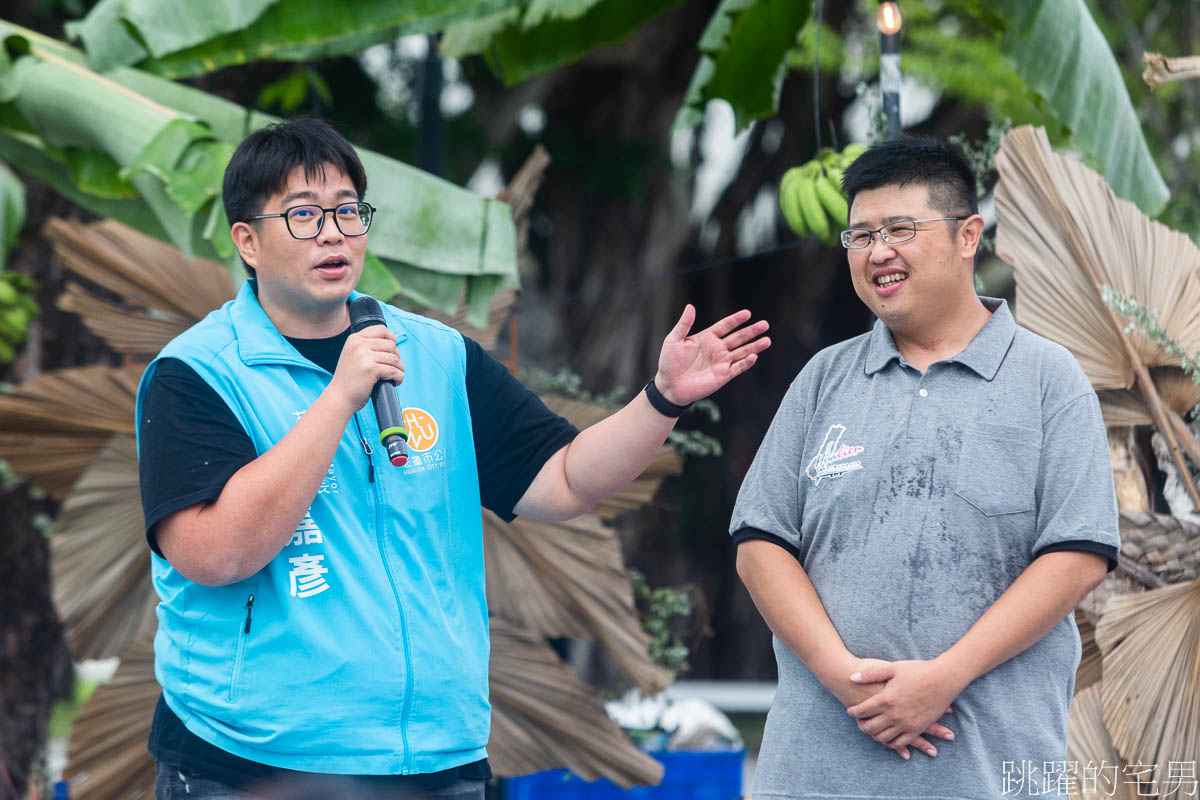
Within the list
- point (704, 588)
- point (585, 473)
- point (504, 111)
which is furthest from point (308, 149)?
point (704, 588)

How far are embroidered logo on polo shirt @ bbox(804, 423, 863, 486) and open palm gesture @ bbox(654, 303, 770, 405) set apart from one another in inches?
9.7

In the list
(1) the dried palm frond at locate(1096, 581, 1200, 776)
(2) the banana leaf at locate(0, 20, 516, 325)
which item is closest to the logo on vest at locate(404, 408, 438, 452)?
(2) the banana leaf at locate(0, 20, 516, 325)

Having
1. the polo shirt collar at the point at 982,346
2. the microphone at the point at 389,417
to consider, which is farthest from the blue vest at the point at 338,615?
the polo shirt collar at the point at 982,346

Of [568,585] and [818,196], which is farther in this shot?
[568,585]

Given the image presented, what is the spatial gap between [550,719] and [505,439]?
1.79m

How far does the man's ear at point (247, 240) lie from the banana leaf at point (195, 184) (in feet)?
3.94

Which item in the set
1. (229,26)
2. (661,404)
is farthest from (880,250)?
(229,26)

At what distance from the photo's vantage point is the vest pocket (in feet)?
6.03

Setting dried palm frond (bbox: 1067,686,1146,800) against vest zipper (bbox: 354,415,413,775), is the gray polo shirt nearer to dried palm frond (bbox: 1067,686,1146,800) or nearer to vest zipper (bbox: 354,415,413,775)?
vest zipper (bbox: 354,415,413,775)

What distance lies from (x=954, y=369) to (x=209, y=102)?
2.84 meters

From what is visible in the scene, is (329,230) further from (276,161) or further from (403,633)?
(403,633)

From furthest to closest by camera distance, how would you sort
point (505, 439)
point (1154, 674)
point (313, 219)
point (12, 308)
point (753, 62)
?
1. point (12, 308)
2. point (753, 62)
3. point (1154, 674)
4. point (505, 439)
5. point (313, 219)

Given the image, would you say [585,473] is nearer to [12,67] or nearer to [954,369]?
[954,369]

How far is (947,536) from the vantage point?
6.81 ft
